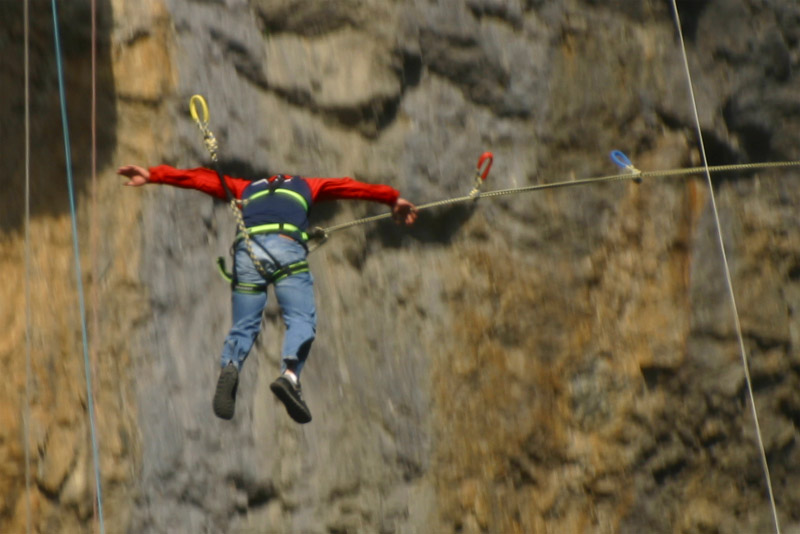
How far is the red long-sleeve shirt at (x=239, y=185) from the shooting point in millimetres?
4430

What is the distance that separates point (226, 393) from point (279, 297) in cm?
48

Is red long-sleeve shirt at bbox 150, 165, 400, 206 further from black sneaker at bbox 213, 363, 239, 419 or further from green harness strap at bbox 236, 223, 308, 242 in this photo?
black sneaker at bbox 213, 363, 239, 419

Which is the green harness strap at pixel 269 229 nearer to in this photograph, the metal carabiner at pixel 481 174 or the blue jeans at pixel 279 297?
the blue jeans at pixel 279 297

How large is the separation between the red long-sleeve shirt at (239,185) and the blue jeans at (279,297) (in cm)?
26

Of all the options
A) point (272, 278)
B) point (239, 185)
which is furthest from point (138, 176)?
point (272, 278)

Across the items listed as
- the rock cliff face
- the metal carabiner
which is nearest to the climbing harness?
the metal carabiner

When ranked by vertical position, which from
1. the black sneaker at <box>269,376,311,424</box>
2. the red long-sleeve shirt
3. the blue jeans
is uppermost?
the red long-sleeve shirt

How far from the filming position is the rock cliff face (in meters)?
5.69

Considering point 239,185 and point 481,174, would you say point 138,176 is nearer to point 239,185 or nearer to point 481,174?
point 239,185

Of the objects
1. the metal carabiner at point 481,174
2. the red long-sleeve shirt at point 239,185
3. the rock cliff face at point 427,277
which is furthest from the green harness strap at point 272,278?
the rock cliff face at point 427,277

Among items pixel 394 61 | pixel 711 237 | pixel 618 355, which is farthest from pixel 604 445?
pixel 394 61

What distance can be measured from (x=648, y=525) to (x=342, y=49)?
11.4 feet

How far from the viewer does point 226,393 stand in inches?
167

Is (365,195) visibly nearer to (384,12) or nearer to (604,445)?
(384,12)
